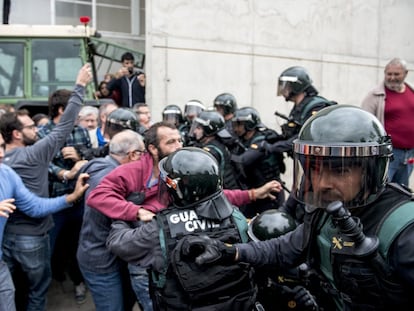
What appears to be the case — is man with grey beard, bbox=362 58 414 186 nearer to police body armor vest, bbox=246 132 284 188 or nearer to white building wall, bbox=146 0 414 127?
police body armor vest, bbox=246 132 284 188

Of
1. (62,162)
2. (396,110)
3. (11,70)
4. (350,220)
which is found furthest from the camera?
(11,70)

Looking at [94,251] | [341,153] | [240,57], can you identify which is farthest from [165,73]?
[341,153]

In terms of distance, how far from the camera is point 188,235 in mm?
2139

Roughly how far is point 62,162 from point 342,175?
3401 mm

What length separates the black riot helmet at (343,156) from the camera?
1688mm

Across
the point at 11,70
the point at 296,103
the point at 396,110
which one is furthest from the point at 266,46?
the point at 296,103

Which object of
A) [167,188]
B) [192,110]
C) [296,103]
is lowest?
[167,188]

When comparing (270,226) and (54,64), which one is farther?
(54,64)

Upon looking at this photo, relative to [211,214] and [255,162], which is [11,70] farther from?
[211,214]

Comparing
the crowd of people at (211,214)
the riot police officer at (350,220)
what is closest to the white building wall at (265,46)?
the crowd of people at (211,214)

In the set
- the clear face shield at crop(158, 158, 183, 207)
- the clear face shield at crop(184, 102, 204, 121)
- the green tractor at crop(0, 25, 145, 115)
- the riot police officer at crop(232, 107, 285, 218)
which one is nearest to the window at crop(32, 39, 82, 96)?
the green tractor at crop(0, 25, 145, 115)

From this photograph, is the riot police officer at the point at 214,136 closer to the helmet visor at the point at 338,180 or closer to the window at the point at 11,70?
the helmet visor at the point at 338,180

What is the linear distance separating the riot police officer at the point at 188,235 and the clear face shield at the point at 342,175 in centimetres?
62

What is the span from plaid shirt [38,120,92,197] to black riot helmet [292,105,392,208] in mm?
3111
